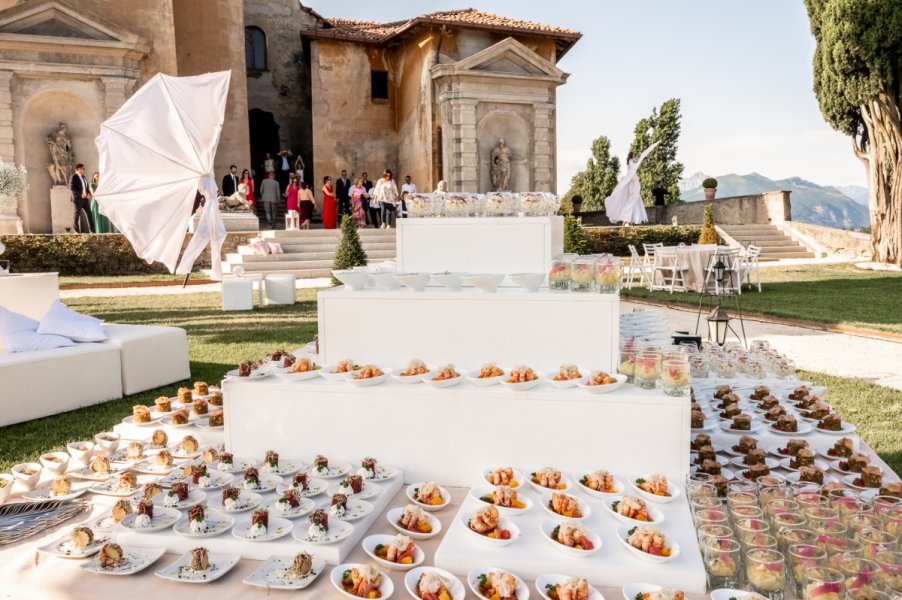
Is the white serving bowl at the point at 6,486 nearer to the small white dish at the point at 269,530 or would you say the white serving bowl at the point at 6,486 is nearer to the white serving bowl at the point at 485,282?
the small white dish at the point at 269,530

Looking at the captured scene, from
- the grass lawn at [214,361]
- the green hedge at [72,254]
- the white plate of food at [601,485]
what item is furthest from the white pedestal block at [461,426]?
the green hedge at [72,254]

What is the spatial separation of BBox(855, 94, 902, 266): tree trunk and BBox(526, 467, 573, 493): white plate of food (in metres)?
18.8

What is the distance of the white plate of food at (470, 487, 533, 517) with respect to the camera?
3.09 m

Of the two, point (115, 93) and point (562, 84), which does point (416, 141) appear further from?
point (115, 93)

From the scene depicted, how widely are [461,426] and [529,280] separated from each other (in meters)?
0.99

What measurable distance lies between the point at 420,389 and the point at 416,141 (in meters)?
22.7

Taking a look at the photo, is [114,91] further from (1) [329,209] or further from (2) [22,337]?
(2) [22,337]

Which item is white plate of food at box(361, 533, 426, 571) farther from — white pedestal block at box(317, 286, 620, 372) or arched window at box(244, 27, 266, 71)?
arched window at box(244, 27, 266, 71)

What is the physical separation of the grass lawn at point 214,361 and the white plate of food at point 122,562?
8.15 ft

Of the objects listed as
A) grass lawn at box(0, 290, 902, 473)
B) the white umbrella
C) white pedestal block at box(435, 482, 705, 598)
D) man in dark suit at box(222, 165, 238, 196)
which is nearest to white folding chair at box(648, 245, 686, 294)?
grass lawn at box(0, 290, 902, 473)

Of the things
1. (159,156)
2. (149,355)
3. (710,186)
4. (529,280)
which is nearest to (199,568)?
(529,280)

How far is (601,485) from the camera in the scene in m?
3.30

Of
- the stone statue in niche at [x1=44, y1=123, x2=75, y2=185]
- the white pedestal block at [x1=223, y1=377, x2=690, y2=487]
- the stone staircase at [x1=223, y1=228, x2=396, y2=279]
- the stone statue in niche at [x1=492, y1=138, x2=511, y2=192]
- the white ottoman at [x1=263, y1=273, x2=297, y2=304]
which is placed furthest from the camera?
the stone statue in niche at [x1=492, y1=138, x2=511, y2=192]

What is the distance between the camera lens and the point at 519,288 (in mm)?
4172
